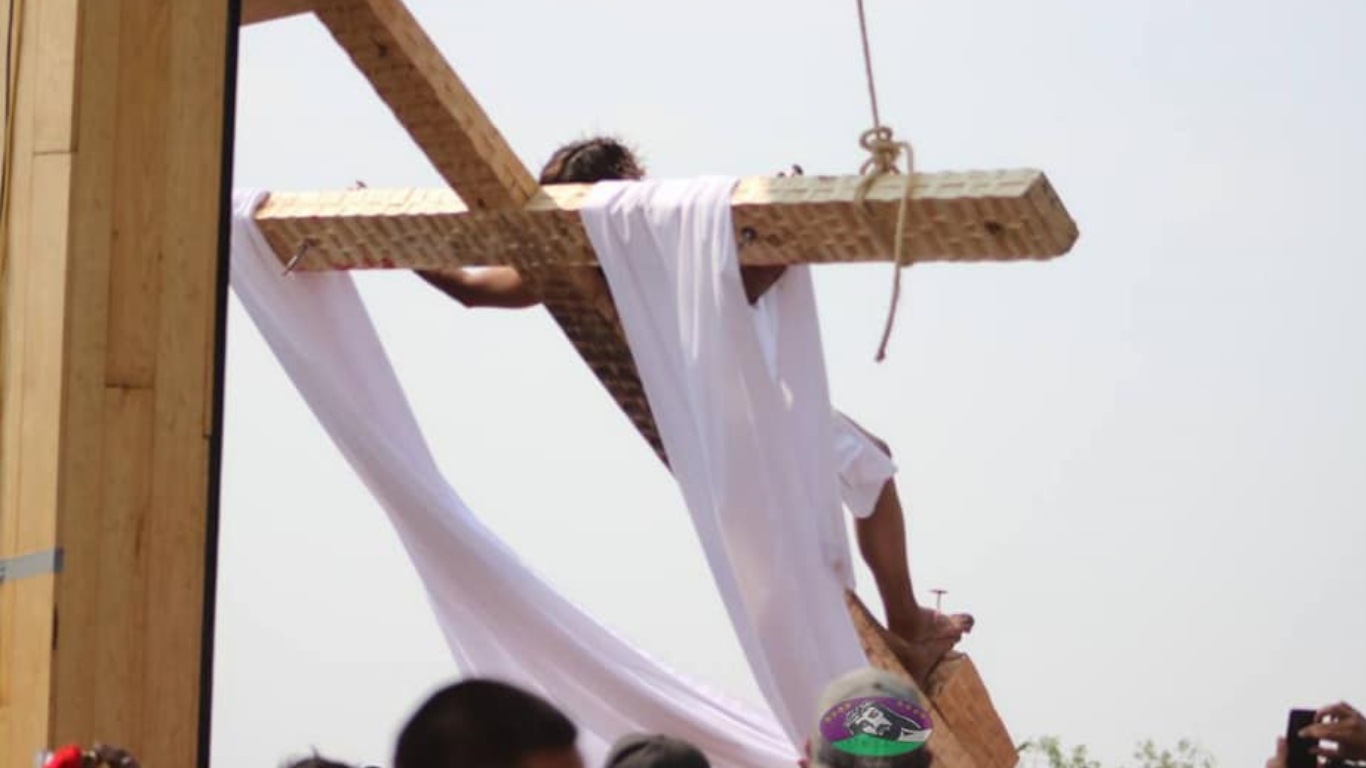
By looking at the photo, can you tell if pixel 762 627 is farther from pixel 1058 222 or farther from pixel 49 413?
pixel 49 413

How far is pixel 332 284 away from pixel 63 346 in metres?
1.55

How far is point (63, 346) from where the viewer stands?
3912mm

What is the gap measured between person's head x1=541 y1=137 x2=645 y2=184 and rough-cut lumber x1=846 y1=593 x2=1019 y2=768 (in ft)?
3.04

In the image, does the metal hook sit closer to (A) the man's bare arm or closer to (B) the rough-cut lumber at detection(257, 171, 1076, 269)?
(B) the rough-cut lumber at detection(257, 171, 1076, 269)

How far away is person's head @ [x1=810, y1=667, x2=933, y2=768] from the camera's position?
3596 millimetres

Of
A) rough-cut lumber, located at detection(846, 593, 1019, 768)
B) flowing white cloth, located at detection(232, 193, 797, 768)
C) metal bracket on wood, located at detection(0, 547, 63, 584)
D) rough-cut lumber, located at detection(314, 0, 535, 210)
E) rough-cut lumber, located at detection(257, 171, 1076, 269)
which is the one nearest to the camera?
metal bracket on wood, located at detection(0, 547, 63, 584)

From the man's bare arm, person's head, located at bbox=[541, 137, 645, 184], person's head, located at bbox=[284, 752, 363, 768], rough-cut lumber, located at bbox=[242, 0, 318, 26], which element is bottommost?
person's head, located at bbox=[284, 752, 363, 768]

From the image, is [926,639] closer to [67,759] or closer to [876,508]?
[876,508]

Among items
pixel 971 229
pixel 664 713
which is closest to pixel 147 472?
pixel 971 229

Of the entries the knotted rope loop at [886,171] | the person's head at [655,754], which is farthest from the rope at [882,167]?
the person's head at [655,754]

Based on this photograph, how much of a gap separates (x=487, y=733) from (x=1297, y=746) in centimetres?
144

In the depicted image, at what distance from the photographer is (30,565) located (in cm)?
389

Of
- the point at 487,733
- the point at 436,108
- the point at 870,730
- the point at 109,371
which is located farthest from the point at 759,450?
the point at 487,733

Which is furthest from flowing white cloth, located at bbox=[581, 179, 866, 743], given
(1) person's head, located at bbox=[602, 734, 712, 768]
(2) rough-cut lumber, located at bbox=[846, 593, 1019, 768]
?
(1) person's head, located at bbox=[602, 734, 712, 768]
